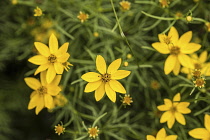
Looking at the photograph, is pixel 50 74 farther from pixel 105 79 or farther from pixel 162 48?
pixel 162 48

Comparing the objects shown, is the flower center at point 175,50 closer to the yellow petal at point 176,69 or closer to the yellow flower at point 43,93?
the yellow petal at point 176,69

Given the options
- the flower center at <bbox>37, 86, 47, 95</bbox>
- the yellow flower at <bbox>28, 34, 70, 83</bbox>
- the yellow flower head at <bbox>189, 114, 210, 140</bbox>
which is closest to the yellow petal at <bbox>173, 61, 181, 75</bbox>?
the yellow flower head at <bbox>189, 114, 210, 140</bbox>

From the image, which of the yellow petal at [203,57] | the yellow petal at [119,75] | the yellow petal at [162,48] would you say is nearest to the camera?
the yellow petal at [119,75]

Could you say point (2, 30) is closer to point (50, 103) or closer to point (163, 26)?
point (50, 103)

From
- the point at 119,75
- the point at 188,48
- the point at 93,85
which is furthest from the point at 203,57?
the point at 93,85

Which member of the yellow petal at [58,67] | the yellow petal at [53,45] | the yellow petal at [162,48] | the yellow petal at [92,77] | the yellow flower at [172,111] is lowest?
the yellow flower at [172,111]

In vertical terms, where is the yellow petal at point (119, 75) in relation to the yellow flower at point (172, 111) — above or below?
above

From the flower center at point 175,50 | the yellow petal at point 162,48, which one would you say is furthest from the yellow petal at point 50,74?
the flower center at point 175,50

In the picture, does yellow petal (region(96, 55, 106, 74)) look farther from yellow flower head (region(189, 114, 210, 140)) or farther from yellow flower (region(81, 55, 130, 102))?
yellow flower head (region(189, 114, 210, 140))

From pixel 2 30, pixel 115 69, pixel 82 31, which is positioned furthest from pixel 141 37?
pixel 2 30
